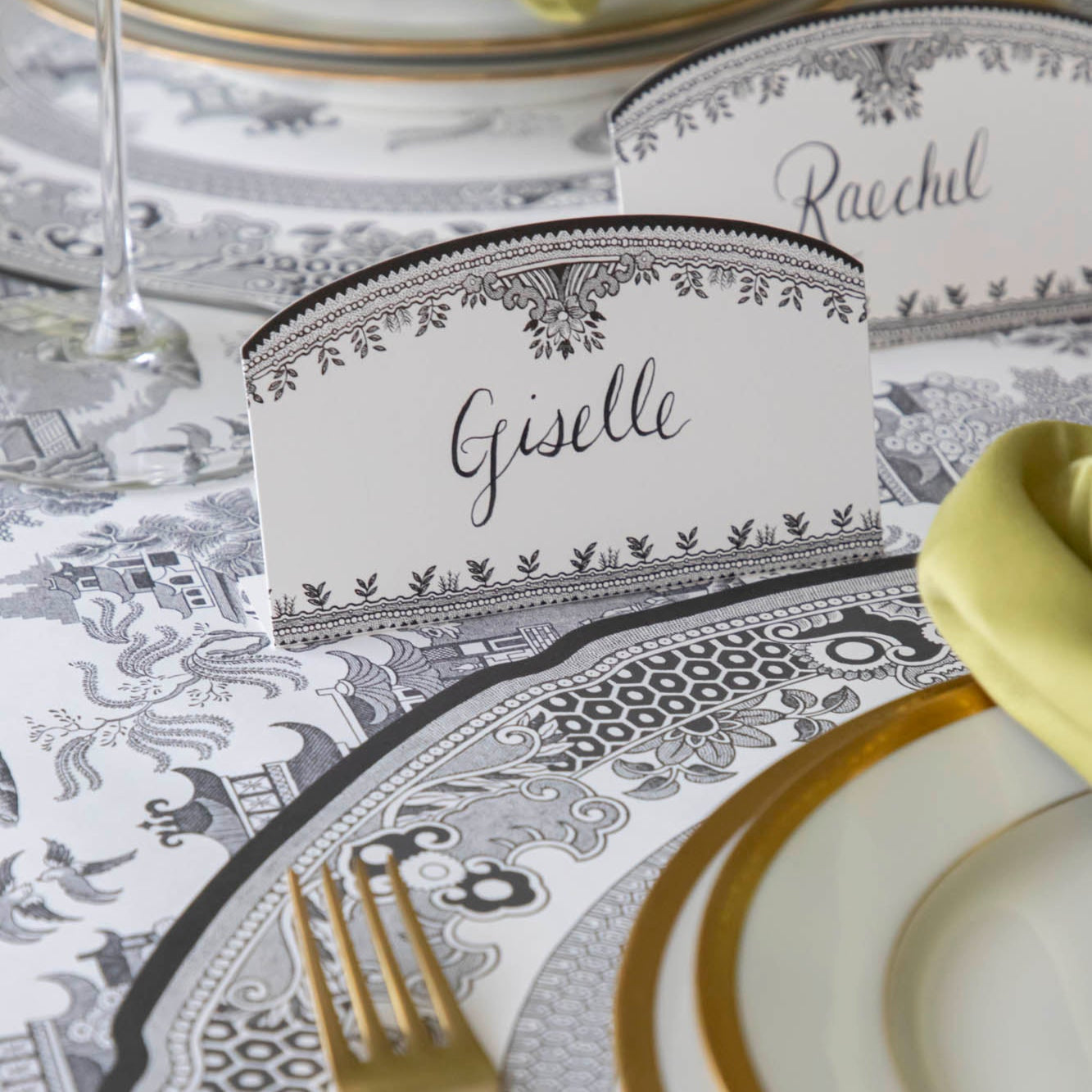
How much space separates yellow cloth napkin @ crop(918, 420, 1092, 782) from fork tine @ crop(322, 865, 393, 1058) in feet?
0.73

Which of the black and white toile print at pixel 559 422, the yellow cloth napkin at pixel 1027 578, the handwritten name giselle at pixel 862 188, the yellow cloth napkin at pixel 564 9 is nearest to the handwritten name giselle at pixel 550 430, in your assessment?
the black and white toile print at pixel 559 422

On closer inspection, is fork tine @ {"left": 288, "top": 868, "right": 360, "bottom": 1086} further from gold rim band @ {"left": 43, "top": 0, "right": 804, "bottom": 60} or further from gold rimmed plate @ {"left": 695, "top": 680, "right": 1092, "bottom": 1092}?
gold rim band @ {"left": 43, "top": 0, "right": 804, "bottom": 60}

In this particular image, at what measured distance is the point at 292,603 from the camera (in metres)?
0.64

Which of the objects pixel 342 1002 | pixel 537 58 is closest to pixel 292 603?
pixel 342 1002

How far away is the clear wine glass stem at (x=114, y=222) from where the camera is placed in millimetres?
840

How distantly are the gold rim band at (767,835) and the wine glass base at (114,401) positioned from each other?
1.29 feet

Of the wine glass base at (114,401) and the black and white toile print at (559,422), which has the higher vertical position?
the wine glass base at (114,401)

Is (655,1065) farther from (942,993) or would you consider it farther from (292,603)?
(292,603)

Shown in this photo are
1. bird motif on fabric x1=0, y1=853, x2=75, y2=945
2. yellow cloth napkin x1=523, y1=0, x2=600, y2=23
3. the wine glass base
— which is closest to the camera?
bird motif on fabric x1=0, y1=853, x2=75, y2=945

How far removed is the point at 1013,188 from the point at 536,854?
537 mm

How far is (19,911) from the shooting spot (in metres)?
0.51

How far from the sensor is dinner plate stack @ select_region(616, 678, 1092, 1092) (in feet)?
1.29

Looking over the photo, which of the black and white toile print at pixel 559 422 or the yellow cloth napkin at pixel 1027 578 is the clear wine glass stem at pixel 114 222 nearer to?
the black and white toile print at pixel 559 422

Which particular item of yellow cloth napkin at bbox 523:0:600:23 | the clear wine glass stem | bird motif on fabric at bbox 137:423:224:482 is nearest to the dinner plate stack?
bird motif on fabric at bbox 137:423:224:482
